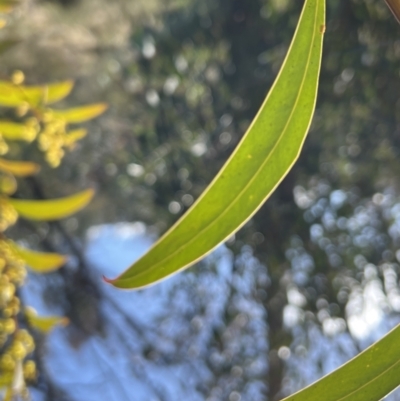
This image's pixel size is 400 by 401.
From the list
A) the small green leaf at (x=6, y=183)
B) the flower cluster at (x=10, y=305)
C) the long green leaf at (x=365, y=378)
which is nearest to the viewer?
the long green leaf at (x=365, y=378)

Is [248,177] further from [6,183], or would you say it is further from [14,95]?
[6,183]

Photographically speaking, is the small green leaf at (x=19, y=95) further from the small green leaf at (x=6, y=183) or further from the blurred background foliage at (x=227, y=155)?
the blurred background foliage at (x=227, y=155)

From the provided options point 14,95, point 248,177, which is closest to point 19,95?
point 14,95

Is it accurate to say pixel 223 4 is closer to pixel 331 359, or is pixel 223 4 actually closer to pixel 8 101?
pixel 8 101

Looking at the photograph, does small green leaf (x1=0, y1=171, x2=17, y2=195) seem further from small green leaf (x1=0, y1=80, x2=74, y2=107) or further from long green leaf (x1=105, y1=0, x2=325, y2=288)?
long green leaf (x1=105, y1=0, x2=325, y2=288)

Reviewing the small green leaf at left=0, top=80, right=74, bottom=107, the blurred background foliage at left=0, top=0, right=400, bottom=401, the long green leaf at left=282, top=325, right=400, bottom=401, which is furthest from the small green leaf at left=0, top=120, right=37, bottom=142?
the long green leaf at left=282, top=325, right=400, bottom=401

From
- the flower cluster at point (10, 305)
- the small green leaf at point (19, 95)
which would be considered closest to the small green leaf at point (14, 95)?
the small green leaf at point (19, 95)
